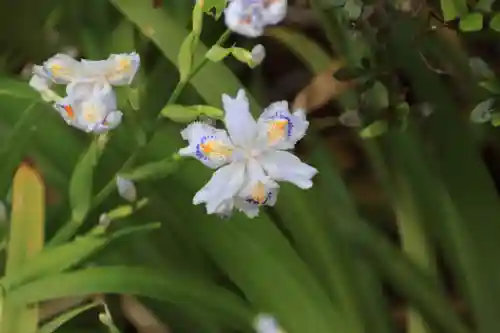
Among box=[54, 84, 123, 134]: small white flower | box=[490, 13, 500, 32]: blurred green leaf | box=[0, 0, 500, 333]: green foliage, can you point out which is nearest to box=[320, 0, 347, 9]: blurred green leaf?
box=[0, 0, 500, 333]: green foliage

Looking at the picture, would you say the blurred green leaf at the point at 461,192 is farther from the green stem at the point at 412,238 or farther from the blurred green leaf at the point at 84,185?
the blurred green leaf at the point at 84,185

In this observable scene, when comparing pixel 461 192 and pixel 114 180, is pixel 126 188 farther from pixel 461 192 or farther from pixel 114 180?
pixel 461 192

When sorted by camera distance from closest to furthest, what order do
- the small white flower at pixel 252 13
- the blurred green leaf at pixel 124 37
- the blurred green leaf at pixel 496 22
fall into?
1. the small white flower at pixel 252 13
2. the blurred green leaf at pixel 496 22
3. the blurred green leaf at pixel 124 37

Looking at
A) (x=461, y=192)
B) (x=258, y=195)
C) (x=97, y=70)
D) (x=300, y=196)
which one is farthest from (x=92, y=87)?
(x=461, y=192)

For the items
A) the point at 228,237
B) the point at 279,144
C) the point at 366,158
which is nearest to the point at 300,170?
the point at 279,144

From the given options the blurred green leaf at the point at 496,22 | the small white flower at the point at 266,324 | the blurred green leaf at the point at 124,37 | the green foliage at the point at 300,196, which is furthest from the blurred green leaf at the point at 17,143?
the blurred green leaf at the point at 496,22

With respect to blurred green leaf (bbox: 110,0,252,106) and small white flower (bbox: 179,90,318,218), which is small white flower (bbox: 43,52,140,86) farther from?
blurred green leaf (bbox: 110,0,252,106)
